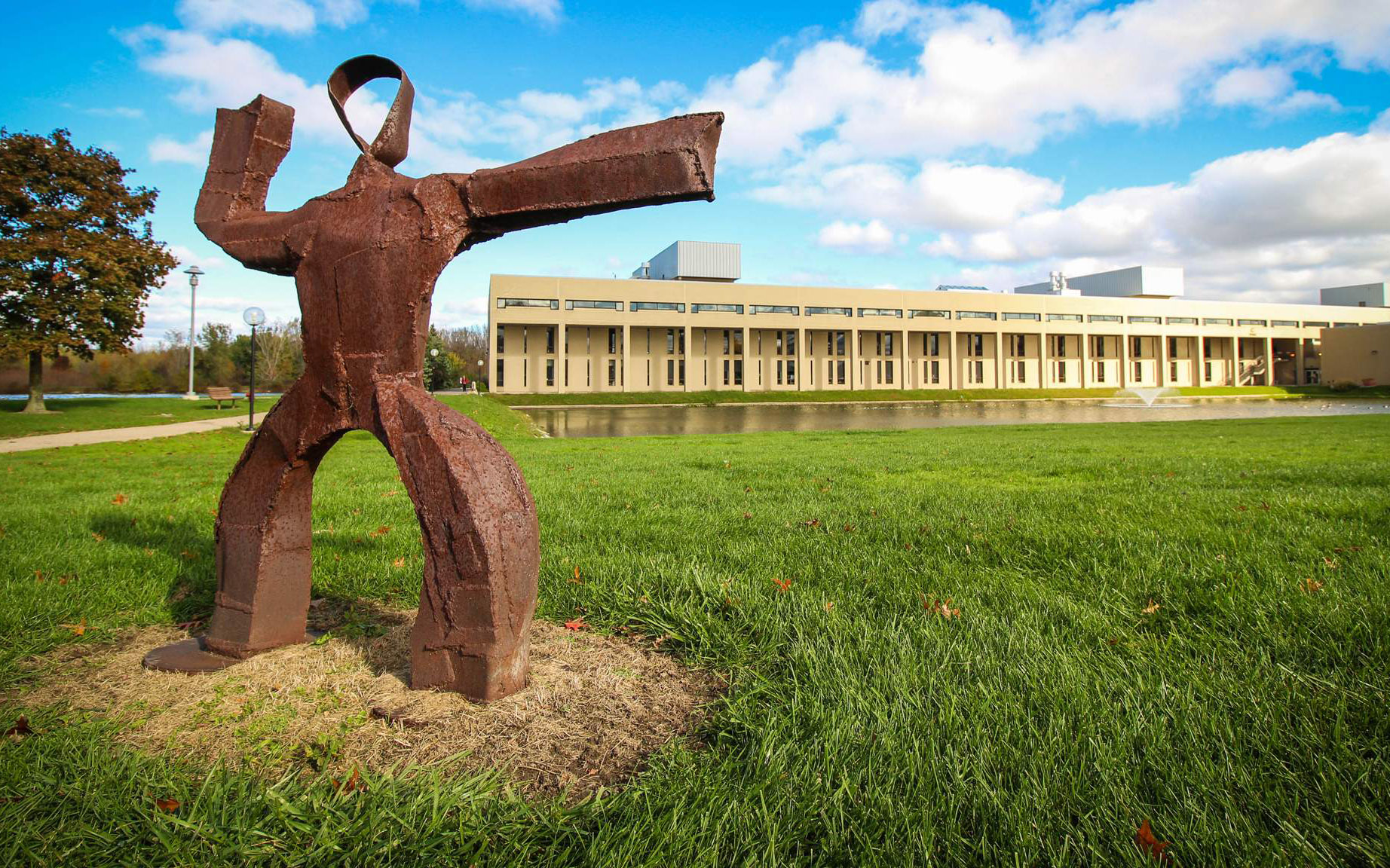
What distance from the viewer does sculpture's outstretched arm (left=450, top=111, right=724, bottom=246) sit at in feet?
8.01

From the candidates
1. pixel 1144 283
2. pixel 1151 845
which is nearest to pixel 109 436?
pixel 1151 845

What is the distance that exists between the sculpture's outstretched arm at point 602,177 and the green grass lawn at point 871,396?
145 ft

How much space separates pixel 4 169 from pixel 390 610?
2820cm

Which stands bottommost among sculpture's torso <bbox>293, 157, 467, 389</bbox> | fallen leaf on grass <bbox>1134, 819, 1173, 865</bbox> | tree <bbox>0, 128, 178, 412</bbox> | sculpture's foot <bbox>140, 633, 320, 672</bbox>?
fallen leaf on grass <bbox>1134, 819, 1173, 865</bbox>

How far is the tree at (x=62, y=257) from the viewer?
21641 millimetres

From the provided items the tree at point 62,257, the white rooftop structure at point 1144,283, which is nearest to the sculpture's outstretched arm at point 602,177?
the tree at point 62,257

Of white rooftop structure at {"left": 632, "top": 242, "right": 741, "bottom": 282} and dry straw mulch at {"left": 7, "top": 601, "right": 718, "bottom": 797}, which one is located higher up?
white rooftop structure at {"left": 632, "top": 242, "right": 741, "bottom": 282}

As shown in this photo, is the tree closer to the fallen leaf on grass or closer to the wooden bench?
the wooden bench

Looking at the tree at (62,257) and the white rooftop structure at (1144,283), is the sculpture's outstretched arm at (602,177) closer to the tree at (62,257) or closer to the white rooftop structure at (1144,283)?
the tree at (62,257)

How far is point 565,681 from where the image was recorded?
2801 millimetres

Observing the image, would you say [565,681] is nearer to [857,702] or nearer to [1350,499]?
[857,702]

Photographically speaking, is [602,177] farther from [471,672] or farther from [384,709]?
[384,709]

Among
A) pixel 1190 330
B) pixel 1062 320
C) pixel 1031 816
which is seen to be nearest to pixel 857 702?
pixel 1031 816

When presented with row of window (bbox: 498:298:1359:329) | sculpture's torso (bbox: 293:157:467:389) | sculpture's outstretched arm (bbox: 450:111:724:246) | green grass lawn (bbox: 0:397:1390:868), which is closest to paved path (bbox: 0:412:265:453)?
green grass lawn (bbox: 0:397:1390:868)
